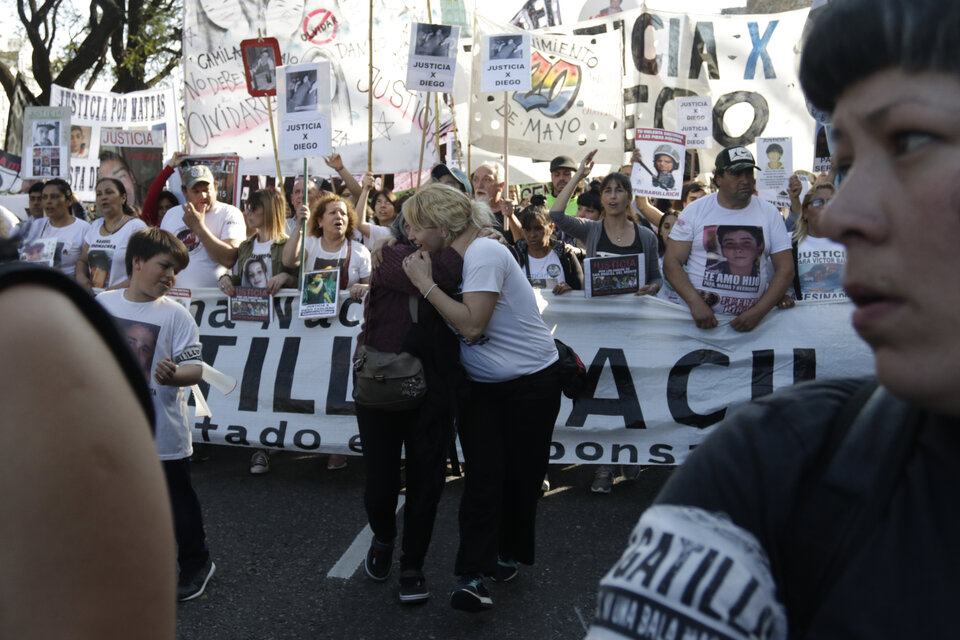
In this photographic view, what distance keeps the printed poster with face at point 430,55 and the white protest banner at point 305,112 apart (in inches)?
38.9

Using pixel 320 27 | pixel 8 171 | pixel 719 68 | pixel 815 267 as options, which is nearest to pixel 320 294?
pixel 815 267

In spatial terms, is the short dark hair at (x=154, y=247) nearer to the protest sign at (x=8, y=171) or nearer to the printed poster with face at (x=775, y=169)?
the printed poster with face at (x=775, y=169)

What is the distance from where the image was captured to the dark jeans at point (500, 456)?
4.02 metres

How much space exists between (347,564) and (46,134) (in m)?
6.91

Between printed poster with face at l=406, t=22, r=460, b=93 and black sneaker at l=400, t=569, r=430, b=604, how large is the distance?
469 centimetres

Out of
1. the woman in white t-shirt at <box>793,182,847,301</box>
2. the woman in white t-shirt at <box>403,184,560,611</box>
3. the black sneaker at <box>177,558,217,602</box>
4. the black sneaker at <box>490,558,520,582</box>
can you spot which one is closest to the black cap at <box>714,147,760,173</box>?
the woman in white t-shirt at <box>793,182,847,301</box>

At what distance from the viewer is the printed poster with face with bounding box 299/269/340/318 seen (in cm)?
612

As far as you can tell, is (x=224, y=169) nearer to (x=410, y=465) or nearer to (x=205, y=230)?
(x=205, y=230)

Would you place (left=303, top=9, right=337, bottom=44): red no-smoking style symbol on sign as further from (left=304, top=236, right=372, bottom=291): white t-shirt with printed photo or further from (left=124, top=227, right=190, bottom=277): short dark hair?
(left=124, top=227, right=190, bottom=277): short dark hair

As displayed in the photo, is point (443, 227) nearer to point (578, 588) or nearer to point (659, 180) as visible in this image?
point (578, 588)

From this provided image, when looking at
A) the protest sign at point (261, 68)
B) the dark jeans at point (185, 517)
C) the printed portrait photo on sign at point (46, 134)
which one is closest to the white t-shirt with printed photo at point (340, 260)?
the protest sign at point (261, 68)

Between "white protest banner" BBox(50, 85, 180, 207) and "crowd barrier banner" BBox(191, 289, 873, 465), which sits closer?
"crowd barrier banner" BBox(191, 289, 873, 465)

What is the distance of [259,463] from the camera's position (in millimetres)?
6109

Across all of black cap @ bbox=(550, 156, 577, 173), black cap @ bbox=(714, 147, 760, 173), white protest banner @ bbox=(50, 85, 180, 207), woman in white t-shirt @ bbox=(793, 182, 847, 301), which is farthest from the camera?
white protest banner @ bbox=(50, 85, 180, 207)
